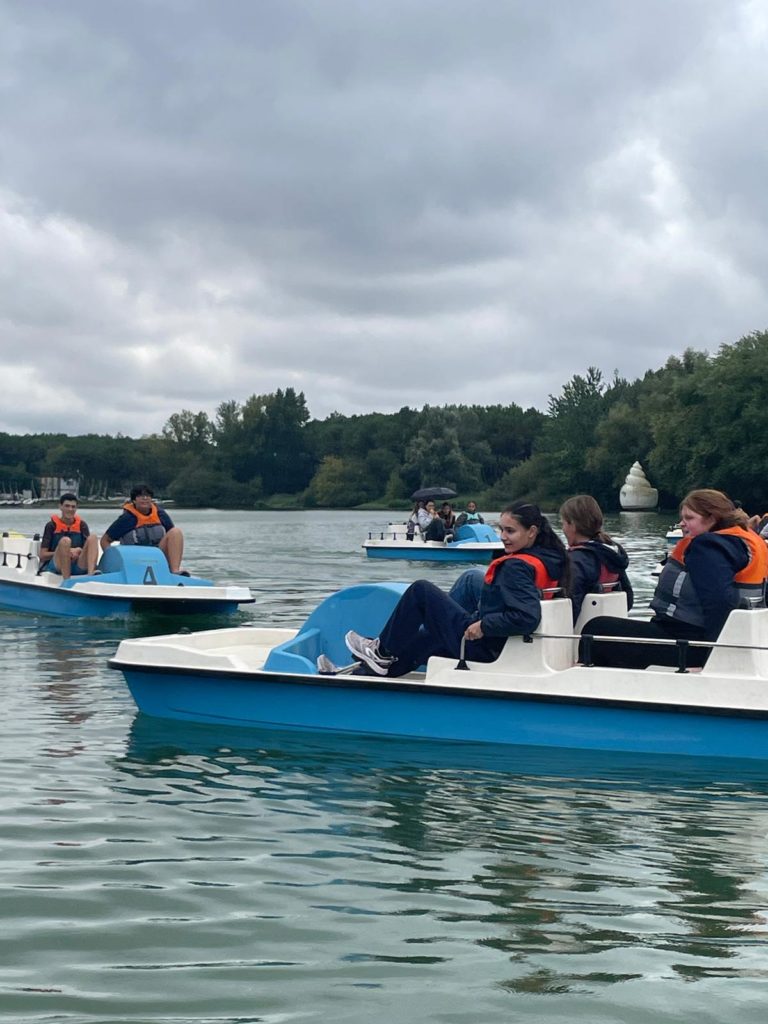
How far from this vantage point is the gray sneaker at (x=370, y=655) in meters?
8.56

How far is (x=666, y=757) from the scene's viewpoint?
7797 mm

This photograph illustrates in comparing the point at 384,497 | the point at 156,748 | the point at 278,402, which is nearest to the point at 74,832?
the point at 156,748

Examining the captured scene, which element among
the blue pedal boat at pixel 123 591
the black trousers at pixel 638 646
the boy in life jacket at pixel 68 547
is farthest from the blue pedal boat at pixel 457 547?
the black trousers at pixel 638 646

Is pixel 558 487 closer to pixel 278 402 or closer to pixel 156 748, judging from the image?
pixel 278 402

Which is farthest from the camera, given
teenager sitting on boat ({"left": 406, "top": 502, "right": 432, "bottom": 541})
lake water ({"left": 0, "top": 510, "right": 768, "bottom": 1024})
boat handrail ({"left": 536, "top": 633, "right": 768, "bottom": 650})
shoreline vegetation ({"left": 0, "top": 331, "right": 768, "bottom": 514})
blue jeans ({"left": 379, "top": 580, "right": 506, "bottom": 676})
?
shoreline vegetation ({"left": 0, "top": 331, "right": 768, "bottom": 514})

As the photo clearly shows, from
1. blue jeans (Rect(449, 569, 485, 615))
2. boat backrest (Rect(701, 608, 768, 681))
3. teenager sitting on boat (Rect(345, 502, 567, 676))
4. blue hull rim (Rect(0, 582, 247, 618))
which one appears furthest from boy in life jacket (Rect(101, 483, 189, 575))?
boat backrest (Rect(701, 608, 768, 681))

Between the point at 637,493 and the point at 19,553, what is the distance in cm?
7905

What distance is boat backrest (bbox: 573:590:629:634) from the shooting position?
850cm

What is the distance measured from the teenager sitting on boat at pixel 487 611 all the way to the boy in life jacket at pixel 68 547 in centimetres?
892

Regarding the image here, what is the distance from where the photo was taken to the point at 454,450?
123m

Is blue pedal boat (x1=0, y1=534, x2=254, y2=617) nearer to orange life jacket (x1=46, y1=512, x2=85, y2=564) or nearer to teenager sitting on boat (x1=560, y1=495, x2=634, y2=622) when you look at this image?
orange life jacket (x1=46, y1=512, x2=85, y2=564)

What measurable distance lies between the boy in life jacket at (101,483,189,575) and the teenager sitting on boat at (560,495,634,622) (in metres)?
8.70

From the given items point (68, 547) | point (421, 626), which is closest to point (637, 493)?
point (68, 547)

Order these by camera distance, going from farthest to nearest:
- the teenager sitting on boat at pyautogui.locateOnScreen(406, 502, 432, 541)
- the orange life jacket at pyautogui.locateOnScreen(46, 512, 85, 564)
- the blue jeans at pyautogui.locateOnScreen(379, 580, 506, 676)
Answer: the teenager sitting on boat at pyautogui.locateOnScreen(406, 502, 432, 541), the orange life jacket at pyautogui.locateOnScreen(46, 512, 85, 564), the blue jeans at pyautogui.locateOnScreen(379, 580, 506, 676)
